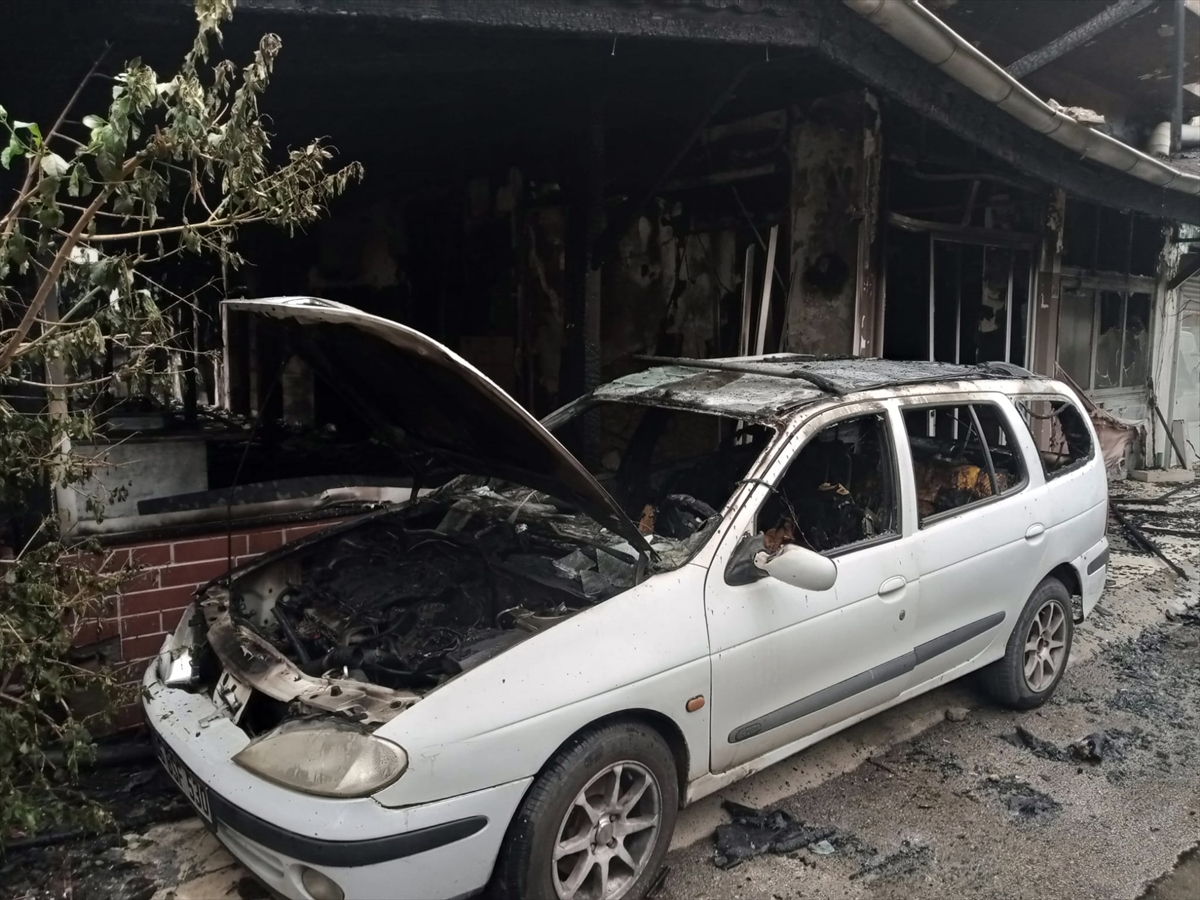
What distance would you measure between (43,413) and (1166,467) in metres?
12.4

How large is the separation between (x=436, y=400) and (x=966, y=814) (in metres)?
2.56

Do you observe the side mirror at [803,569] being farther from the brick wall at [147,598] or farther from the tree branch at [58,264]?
the brick wall at [147,598]

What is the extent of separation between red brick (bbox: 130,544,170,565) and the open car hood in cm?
117

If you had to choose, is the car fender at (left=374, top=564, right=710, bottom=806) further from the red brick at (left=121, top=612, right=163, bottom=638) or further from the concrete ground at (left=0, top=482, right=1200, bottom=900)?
the red brick at (left=121, top=612, right=163, bottom=638)

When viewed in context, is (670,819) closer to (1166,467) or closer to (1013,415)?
(1013,415)

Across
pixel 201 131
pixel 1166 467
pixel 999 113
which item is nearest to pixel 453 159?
pixel 999 113

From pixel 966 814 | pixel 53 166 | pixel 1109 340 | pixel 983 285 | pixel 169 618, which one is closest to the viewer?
pixel 53 166

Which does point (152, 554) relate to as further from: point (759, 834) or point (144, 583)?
point (759, 834)

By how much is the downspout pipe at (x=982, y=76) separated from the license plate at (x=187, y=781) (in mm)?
4407

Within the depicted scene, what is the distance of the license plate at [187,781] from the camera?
2.48 meters

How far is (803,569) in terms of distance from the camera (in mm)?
2781

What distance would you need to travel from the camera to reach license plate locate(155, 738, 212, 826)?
2.48m

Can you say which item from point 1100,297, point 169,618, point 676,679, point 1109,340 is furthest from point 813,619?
point 1109,340

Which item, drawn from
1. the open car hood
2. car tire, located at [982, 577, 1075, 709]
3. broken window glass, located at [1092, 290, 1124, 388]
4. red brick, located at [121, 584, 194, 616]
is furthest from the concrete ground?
broken window glass, located at [1092, 290, 1124, 388]
